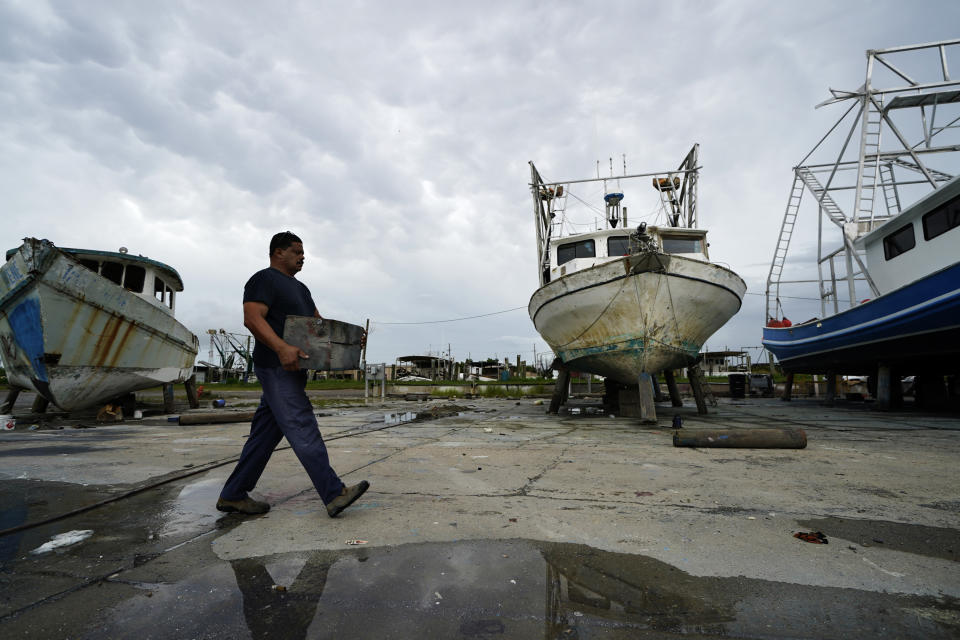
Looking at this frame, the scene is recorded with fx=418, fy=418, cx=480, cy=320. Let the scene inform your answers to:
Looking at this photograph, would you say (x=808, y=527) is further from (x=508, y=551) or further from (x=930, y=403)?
(x=930, y=403)

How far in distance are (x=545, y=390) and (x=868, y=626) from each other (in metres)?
20.4

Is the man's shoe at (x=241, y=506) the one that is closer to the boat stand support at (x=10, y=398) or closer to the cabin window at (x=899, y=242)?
the boat stand support at (x=10, y=398)

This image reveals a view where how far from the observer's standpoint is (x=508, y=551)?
1784 millimetres

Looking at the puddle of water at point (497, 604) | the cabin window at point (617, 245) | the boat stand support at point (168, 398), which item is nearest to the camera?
the puddle of water at point (497, 604)

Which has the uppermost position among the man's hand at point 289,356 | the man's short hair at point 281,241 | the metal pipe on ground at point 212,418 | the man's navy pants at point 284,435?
the man's short hair at point 281,241

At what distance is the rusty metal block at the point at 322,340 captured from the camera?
2.29 meters

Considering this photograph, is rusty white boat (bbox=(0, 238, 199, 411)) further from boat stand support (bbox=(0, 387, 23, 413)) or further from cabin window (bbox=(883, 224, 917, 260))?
cabin window (bbox=(883, 224, 917, 260))

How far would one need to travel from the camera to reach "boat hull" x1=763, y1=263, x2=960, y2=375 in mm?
7520

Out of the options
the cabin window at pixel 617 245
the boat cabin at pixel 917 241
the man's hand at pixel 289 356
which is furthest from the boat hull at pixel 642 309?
the man's hand at pixel 289 356

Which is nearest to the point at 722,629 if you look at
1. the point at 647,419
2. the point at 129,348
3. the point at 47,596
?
the point at 47,596

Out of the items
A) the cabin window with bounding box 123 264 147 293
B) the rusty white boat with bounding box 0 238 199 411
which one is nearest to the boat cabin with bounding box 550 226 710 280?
the rusty white boat with bounding box 0 238 199 411

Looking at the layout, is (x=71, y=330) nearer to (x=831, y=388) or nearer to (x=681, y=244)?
(x=681, y=244)

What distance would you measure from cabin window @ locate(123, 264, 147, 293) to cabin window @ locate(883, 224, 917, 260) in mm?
18088

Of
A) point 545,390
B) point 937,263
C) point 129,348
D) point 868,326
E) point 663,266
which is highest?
point 937,263
